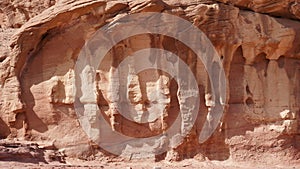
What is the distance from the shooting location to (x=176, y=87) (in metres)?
13.4

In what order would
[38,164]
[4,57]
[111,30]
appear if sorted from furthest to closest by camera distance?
[4,57] → [111,30] → [38,164]

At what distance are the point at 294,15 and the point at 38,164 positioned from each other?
715 centimetres

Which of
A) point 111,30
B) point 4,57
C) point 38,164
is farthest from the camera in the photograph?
point 4,57

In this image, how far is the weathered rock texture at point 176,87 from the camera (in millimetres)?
13266

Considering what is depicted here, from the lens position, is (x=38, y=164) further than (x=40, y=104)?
No

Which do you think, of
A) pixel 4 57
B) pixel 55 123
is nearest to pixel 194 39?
pixel 55 123

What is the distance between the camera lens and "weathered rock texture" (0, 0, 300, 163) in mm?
13266

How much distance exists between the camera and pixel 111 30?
12945 mm

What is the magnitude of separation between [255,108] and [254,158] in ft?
4.01

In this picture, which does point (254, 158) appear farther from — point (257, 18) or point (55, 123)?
point (55, 123)

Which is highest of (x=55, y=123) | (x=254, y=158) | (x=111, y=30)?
(x=111, y=30)

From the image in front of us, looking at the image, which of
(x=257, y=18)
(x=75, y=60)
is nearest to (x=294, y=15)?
(x=257, y=18)

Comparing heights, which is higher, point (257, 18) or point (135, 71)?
point (257, 18)

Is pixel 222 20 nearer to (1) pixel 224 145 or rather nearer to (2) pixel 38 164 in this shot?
(1) pixel 224 145
